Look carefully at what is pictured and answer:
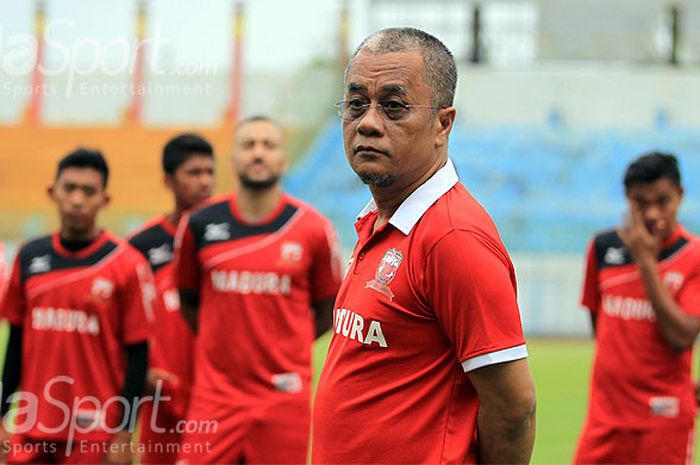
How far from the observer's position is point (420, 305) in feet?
10.4

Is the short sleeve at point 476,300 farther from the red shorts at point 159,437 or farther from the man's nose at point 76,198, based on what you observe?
the red shorts at point 159,437

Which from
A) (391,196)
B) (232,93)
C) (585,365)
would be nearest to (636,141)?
(232,93)

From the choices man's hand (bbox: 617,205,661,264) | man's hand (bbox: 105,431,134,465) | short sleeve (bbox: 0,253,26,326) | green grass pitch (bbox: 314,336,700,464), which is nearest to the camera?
man's hand (bbox: 105,431,134,465)

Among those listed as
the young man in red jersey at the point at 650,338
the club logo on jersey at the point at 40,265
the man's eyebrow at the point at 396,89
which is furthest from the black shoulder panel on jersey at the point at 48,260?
the man's eyebrow at the point at 396,89

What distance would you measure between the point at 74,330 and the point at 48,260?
17.3 inches

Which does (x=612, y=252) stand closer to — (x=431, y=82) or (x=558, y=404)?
(x=431, y=82)

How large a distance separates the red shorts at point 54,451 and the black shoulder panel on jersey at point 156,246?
1.36 m

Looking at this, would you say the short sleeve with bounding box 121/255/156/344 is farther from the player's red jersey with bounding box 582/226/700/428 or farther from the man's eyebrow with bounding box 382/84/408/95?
the man's eyebrow with bounding box 382/84/408/95

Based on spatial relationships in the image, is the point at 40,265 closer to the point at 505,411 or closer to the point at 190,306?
the point at 190,306

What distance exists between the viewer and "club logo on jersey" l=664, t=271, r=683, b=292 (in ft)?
21.0

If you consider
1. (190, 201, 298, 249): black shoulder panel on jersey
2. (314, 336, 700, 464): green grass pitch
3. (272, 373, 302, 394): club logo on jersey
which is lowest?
(314, 336, 700, 464): green grass pitch

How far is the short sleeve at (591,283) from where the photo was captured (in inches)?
267

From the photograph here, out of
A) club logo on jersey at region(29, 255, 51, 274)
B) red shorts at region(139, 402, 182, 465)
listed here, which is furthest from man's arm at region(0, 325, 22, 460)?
red shorts at region(139, 402, 182, 465)

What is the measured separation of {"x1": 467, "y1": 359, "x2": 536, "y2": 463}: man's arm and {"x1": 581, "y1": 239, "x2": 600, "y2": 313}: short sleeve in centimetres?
369
